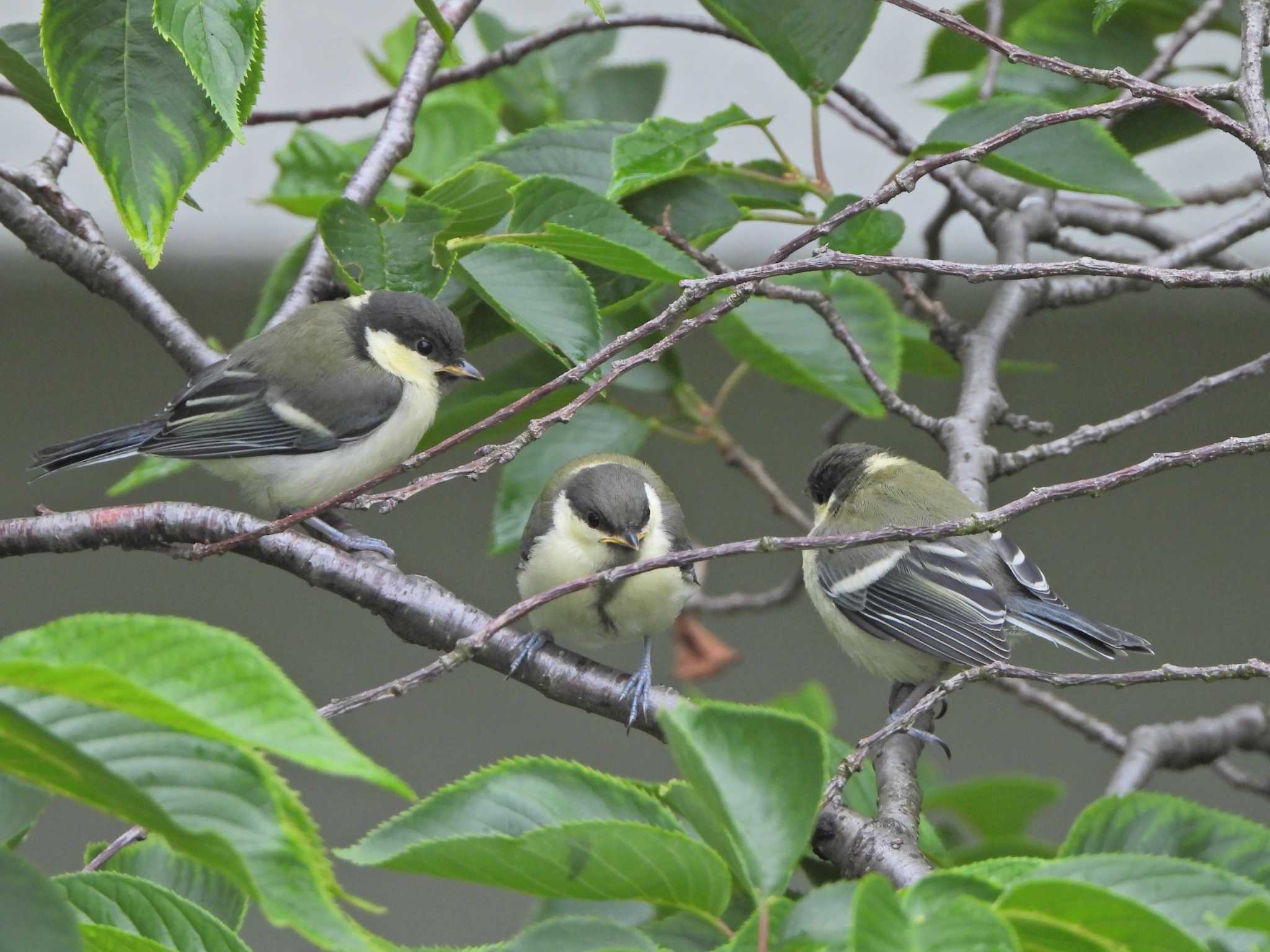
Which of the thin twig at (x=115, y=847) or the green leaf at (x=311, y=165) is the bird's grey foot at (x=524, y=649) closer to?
the thin twig at (x=115, y=847)

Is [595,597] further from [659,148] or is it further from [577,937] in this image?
[577,937]

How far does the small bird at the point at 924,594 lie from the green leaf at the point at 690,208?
0.70m

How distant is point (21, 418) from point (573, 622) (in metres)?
2.90

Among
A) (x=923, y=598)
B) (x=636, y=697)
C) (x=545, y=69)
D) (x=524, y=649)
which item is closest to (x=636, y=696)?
(x=636, y=697)

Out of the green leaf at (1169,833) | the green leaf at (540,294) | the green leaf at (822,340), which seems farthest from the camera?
the green leaf at (822,340)

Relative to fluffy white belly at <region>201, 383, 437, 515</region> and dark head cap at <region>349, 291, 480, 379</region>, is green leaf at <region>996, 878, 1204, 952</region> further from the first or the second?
fluffy white belly at <region>201, 383, 437, 515</region>

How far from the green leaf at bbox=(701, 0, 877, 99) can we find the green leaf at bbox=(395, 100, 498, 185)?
584 millimetres

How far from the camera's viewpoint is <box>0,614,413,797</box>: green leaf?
0.57 m

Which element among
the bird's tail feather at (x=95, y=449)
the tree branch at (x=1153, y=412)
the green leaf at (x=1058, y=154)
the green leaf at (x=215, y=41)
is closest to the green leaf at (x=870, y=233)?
the green leaf at (x=1058, y=154)

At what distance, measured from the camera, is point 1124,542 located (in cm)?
431

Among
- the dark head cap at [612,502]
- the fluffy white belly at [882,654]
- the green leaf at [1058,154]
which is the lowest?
the dark head cap at [612,502]

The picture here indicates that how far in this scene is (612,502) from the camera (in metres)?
2.19

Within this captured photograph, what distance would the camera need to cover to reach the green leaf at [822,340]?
189cm

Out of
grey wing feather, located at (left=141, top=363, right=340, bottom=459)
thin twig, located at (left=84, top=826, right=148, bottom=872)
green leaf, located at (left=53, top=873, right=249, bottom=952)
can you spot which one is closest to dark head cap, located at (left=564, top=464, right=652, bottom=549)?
grey wing feather, located at (left=141, top=363, right=340, bottom=459)
